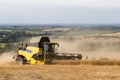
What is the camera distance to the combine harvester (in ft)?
86.2

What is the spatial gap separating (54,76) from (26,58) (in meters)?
10.4

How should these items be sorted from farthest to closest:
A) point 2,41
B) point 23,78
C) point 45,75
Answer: point 2,41 → point 45,75 → point 23,78

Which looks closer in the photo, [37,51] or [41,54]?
[41,54]

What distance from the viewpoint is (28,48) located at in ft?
91.2

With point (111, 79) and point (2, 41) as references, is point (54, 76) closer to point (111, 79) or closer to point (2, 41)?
point (111, 79)

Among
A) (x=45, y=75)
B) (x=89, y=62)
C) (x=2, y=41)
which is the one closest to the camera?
(x=45, y=75)

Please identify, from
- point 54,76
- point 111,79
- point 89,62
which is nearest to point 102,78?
point 111,79

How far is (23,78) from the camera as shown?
1672 centimetres

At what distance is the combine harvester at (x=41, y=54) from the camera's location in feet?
86.2

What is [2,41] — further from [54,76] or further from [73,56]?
[54,76]

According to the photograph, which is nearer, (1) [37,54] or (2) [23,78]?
(2) [23,78]

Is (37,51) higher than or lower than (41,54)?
higher

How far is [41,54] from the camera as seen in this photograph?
26281 mm

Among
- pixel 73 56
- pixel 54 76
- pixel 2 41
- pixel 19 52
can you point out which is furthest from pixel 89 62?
pixel 2 41
